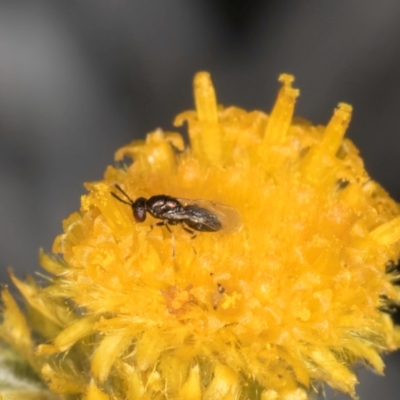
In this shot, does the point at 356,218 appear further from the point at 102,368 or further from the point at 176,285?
the point at 102,368

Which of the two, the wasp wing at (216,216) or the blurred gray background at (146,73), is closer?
the wasp wing at (216,216)

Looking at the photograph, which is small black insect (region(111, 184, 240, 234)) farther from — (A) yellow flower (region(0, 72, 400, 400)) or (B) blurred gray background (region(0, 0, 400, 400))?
(B) blurred gray background (region(0, 0, 400, 400))

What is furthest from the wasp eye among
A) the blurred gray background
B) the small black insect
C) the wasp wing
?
the blurred gray background

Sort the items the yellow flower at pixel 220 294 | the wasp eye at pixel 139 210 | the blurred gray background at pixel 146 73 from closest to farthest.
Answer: the yellow flower at pixel 220 294
the wasp eye at pixel 139 210
the blurred gray background at pixel 146 73

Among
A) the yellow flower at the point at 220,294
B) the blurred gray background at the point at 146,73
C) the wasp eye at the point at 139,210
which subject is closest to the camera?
the yellow flower at the point at 220,294

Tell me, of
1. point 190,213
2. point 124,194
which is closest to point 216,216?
point 190,213

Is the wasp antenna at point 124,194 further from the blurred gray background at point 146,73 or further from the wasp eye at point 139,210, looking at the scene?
the blurred gray background at point 146,73

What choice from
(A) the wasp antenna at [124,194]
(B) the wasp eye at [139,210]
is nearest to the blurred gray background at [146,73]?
(A) the wasp antenna at [124,194]

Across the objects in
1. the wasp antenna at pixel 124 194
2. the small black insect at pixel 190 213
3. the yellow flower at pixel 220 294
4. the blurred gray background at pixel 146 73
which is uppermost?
the blurred gray background at pixel 146 73
